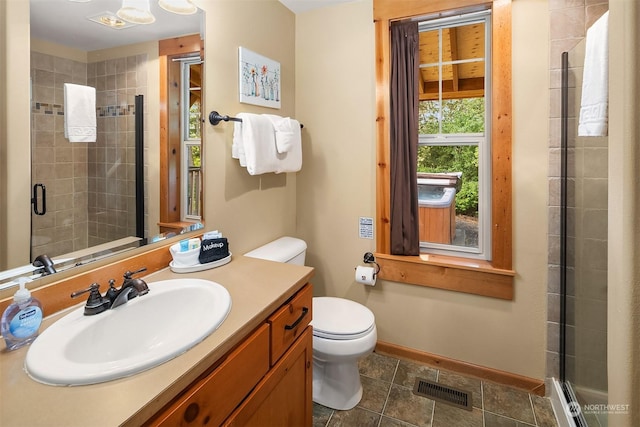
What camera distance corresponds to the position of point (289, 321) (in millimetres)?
1241

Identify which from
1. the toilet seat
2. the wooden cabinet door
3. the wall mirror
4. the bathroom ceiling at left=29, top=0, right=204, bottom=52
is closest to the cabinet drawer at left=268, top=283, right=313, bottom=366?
the wooden cabinet door

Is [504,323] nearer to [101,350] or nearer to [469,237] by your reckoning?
[469,237]

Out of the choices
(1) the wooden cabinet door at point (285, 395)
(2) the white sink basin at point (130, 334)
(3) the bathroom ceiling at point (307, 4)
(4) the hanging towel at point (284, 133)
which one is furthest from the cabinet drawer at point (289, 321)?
(3) the bathroom ceiling at point (307, 4)

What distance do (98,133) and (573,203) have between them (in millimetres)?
2171

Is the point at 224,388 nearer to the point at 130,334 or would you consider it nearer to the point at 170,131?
the point at 130,334

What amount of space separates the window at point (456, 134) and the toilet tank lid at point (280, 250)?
0.87 meters

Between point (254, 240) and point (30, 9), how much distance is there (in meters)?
1.40

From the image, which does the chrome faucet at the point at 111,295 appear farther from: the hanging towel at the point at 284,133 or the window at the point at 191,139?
the hanging towel at the point at 284,133

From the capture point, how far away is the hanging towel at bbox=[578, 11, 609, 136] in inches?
43.3

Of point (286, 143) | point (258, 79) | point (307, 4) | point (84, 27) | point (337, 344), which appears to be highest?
point (307, 4)

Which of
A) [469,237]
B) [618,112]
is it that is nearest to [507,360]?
[469,237]

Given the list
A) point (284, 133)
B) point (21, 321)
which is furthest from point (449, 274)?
point (21, 321)

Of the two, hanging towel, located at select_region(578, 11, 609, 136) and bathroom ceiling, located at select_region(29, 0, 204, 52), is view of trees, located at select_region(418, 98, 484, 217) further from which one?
bathroom ceiling, located at select_region(29, 0, 204, 52)

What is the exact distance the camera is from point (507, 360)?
6.48 feet
